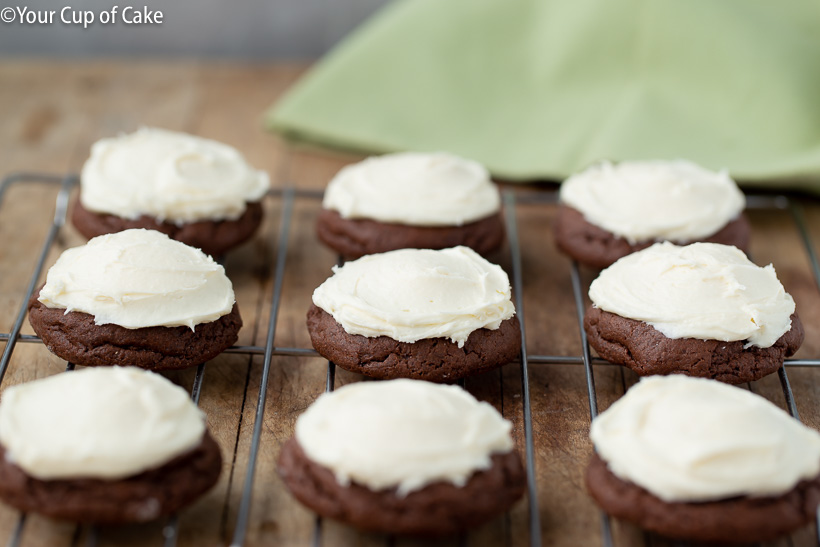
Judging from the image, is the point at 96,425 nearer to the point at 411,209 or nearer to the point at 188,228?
the point at 188,228

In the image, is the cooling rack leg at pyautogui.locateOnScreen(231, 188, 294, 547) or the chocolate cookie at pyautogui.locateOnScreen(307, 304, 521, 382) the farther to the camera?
the chocolate cookie at pyautogui.locateOnScreen(307, 304, 521, 382)

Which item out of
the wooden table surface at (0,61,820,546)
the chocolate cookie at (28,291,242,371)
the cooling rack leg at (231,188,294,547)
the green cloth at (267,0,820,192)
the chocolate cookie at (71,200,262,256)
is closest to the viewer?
the cooling rack leg at (231,188,294,547)

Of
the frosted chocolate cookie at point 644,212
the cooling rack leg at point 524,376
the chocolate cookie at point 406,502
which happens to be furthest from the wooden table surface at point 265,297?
the frosted chocolate cookie at point 644,212

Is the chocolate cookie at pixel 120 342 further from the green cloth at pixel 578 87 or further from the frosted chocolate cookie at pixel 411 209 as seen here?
the green cloth at pixel 578 87

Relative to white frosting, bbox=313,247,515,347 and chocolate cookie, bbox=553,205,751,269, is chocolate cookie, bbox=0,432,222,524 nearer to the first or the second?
white frosting, bbox=313,247,515,347

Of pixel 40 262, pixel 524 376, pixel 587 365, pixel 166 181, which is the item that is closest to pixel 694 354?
pixel 587 365

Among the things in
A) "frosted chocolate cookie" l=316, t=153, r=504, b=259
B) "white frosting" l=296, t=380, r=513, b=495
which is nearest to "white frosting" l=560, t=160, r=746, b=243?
"frosted chocolate cookie" l=316, t=153, r=504, b=259

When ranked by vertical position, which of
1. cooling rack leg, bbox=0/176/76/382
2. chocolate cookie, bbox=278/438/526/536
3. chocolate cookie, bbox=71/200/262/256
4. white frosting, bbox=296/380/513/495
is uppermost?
white frosting, bbox=296/380/513/495

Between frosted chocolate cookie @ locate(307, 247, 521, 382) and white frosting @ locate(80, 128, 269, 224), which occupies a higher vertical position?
frosted chocolate cookie @ locate(307, 247, 521, 382)
